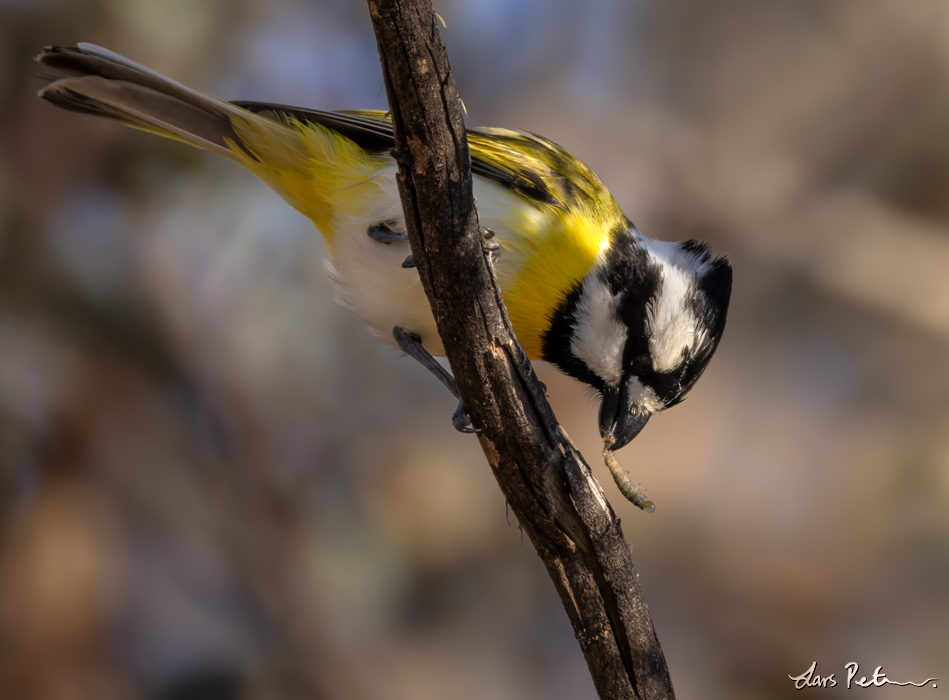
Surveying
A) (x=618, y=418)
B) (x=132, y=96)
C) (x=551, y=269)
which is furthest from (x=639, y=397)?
(x=132, y=96)

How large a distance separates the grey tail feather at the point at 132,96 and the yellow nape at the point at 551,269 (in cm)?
76

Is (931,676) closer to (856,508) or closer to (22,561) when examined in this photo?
(856,508)

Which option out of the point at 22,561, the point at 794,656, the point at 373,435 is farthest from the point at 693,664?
the point at 22,561

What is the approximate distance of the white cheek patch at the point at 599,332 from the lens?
1.62 m

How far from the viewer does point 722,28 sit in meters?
3.50

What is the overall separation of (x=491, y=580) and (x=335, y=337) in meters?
1.37

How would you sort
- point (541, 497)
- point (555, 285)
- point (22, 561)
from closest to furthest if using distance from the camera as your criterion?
point (541, 497) → point (555, 285) → point (22, 561)

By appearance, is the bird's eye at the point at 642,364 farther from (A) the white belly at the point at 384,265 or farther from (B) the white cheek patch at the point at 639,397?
(A) the white belly at the point at 384,265

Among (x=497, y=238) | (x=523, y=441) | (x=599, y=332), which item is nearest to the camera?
(x=523, y=441)

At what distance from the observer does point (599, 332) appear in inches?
64.9

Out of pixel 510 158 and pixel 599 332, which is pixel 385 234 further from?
pixel 599 332

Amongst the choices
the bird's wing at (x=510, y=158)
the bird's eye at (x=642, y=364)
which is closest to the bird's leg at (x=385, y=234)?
the bird's wing at (x=510, y=158)

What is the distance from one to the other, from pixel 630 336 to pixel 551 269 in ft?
0.87

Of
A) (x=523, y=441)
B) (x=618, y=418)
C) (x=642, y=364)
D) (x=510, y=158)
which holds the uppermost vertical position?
(x=510, y=158)
